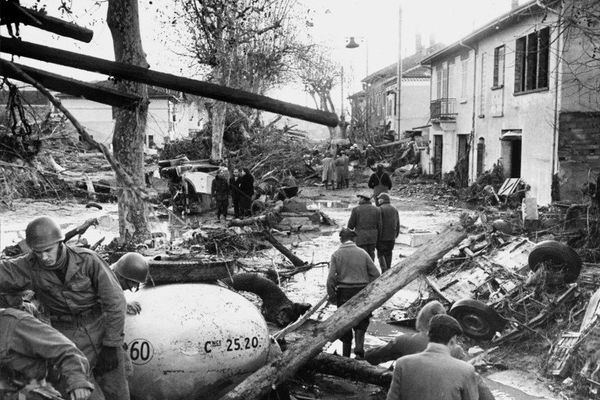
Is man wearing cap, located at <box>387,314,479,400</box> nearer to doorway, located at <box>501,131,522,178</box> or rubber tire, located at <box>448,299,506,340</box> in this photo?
rubber tire, located at <box>448,299,506,340</box>

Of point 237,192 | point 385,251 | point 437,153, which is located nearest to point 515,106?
point 237,192

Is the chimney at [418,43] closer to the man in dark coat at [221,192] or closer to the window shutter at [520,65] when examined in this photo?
the window shutter at [520,65]

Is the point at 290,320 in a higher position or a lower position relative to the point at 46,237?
lower

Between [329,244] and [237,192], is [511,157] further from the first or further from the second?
[329,244]

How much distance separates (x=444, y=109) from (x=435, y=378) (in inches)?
1152

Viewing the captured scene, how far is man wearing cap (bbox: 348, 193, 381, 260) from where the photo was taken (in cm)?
1166

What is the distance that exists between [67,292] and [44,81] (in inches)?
58.5

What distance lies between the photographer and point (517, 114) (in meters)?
22.8

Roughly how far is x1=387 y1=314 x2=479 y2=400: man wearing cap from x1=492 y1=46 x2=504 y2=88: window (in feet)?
72.0

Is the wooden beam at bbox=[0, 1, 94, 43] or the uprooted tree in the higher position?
the uprooted tree

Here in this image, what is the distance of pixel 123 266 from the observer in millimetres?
5777

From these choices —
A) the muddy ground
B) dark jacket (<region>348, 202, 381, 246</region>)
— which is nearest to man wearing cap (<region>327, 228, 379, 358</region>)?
the muddy ground

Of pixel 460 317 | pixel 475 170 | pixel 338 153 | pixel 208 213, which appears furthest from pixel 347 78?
pixel 460 317

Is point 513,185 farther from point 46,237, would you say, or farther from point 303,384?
point 46,237
